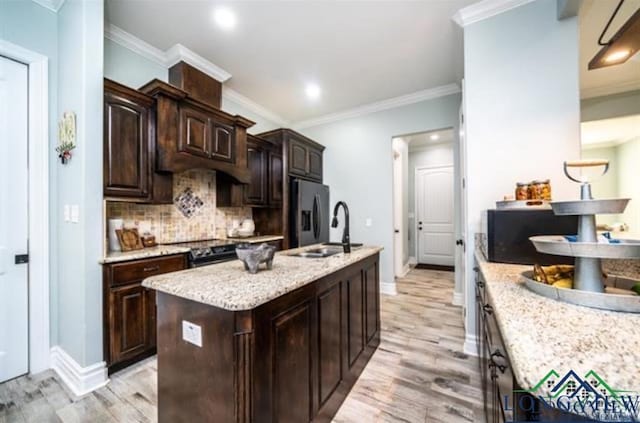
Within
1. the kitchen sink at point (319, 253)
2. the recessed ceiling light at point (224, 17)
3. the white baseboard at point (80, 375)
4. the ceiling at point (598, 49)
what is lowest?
the white baseboard at point (80, 375)

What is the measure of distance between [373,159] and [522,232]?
9.49ft

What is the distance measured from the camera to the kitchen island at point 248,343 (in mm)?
985

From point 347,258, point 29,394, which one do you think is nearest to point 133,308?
point 29,394

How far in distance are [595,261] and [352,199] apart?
11.8 feet

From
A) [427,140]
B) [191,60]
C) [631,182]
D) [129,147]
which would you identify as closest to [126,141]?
[129,147]

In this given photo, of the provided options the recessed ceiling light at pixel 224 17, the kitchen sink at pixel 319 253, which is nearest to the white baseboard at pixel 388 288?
the kitchen sink at pixel 319 253

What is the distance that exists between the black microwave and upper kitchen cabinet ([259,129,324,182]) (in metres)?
2.81

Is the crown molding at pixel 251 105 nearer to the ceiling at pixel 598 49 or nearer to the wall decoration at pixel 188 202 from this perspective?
the wall decoration at pixel 188 202

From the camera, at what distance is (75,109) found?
74.3 inches

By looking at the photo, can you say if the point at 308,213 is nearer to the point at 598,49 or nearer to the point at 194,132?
the point at 194,132

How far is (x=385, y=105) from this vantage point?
4078 mm

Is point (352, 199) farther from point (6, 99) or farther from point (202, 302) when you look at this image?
point (6, 99)

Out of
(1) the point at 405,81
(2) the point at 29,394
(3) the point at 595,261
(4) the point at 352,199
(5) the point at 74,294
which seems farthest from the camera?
(4) the point at 352,199

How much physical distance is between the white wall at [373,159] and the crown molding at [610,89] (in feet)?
4.83
